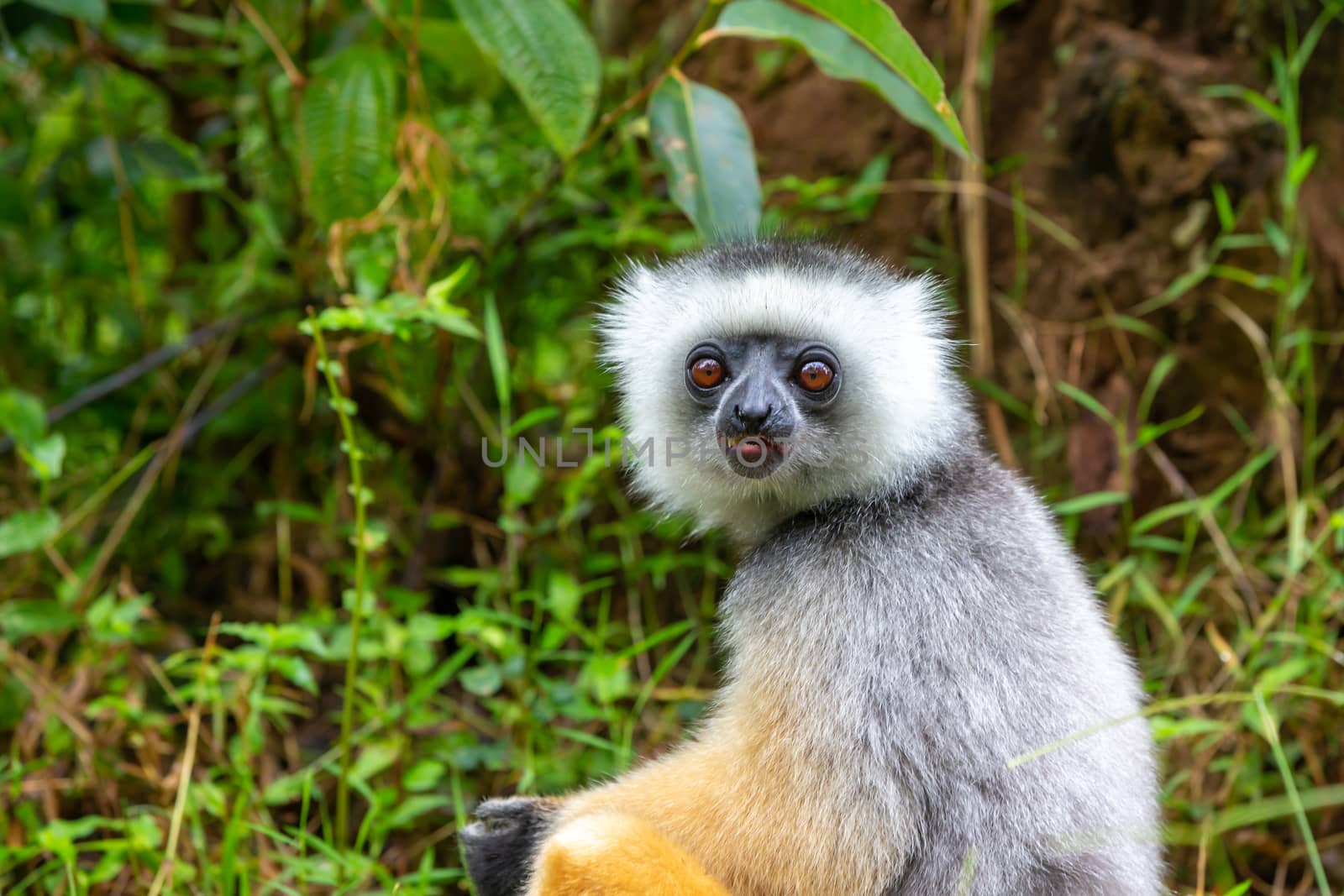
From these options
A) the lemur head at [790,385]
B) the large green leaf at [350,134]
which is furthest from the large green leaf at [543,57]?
the lemur head at [790,385]

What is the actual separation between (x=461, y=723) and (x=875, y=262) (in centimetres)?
219

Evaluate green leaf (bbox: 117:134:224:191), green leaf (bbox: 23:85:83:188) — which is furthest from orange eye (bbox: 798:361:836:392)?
green leaf (bbox: 23:85:83:188)

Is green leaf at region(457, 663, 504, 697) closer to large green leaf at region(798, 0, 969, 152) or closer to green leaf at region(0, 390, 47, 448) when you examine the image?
green leaf at region(0, 390, 47, 448)

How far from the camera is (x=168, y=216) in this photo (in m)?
5.53

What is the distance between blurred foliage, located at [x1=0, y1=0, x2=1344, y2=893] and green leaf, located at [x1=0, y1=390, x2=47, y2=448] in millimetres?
13

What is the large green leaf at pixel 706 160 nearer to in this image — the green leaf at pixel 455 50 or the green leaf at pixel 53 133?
the green leaf at pixel 455 50

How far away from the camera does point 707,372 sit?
304 cm

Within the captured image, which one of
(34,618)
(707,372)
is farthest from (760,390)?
(34,618)

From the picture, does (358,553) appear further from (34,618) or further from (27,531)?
(34,618)

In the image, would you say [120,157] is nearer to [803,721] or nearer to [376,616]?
[376,616]

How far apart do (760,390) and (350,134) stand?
1.90 m

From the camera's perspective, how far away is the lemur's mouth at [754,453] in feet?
9.34

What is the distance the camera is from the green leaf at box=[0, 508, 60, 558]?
353 centimetres

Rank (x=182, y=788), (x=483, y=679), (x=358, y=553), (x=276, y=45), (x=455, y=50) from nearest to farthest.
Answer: (x=358, y=553), (x=182, y=788), (x=483, y=679), (x=276, y=45), (x=455, y=50)
